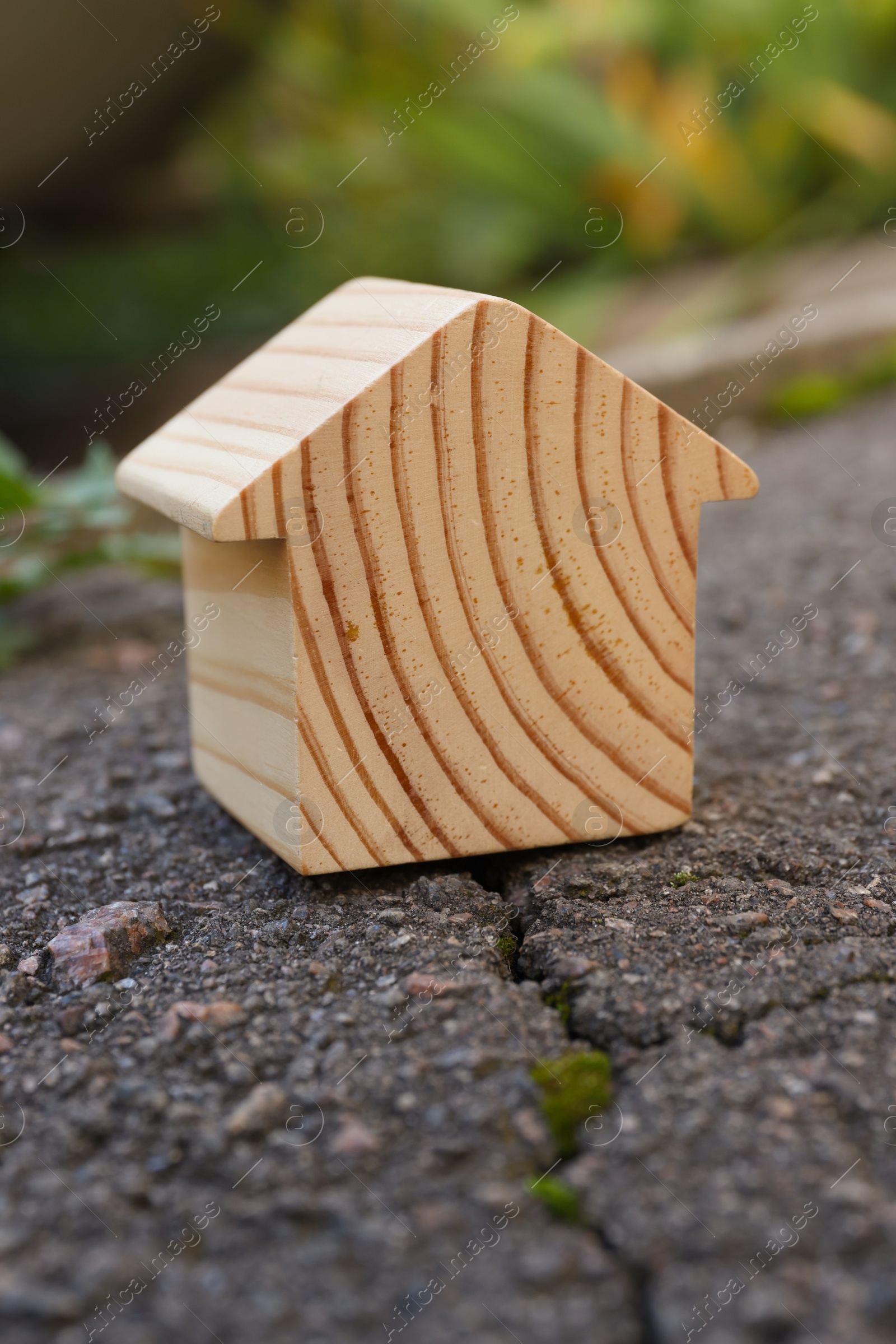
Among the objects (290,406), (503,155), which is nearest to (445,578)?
(290,406)

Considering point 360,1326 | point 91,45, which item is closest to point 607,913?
point 360,1326

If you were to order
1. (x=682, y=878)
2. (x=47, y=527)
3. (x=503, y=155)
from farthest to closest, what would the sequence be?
(x=503, y=155), (x=47, y=527), (x=682, y=878)

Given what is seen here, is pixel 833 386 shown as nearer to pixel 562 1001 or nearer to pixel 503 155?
pixel 503 155

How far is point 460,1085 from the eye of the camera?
3.10 ft

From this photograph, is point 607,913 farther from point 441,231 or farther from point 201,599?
point 441,231

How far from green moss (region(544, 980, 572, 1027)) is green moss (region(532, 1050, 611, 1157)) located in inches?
2.3

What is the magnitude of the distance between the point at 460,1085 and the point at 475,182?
16.6 ft

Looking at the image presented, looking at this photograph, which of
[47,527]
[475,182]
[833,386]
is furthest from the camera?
[475,182]

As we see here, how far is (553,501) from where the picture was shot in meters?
1.23

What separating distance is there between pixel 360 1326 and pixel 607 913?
1.73ft

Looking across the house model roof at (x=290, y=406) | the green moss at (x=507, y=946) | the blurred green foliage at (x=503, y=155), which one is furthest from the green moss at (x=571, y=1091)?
the blurred green foliage at (x=503, y=155)

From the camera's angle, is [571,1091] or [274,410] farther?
[274,410]

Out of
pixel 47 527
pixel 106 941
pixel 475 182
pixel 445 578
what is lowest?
pixel 106 941

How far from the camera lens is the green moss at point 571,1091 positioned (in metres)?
0.91
